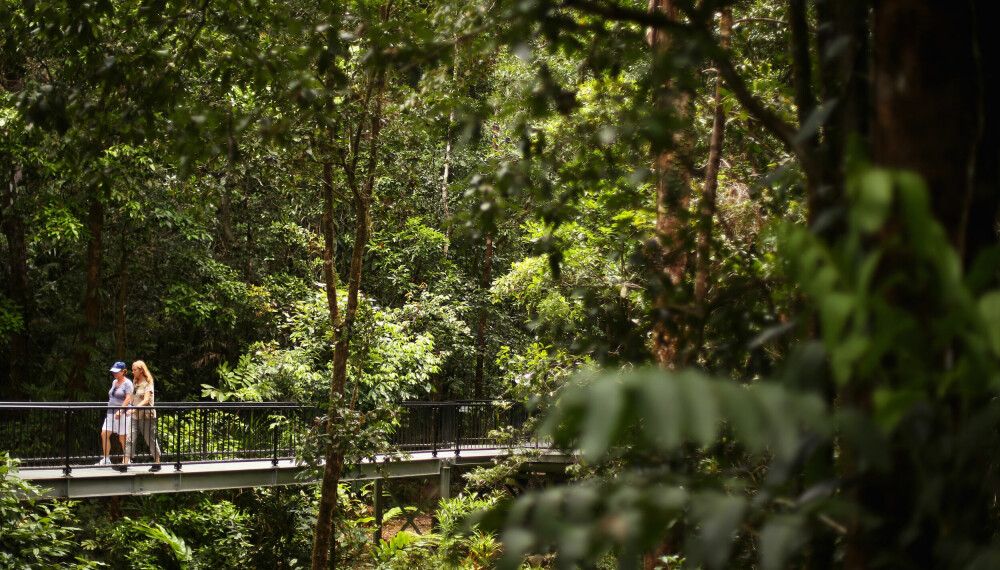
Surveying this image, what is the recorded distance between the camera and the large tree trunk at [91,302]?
14.8 meters

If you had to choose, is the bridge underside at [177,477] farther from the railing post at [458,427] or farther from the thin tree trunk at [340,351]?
the railing post at [458,427]

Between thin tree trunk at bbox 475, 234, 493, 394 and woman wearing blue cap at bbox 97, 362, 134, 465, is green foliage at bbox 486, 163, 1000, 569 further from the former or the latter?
thin tree trunk at bbox 475, 234, 493, 394

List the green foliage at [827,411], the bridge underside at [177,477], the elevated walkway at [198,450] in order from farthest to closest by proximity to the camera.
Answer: the elevated walkway at [198,450] < the bridge underside at [177,477] < the green foliage at [827,411]

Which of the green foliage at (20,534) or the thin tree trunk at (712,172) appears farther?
the green foliage at (20,534)

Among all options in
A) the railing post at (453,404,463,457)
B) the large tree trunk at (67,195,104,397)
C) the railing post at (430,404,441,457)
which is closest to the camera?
the large tree trunk at (67,195,104,397)

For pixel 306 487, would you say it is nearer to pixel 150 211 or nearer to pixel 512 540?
pixel 150 211

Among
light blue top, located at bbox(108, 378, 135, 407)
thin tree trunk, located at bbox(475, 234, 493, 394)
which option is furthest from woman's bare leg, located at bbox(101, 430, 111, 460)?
thin tree trunk, located at bbox(475, 234, 493, 394)

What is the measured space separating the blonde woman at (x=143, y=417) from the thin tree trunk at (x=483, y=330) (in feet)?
35.9

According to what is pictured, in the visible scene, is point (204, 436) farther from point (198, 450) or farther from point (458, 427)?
point (458, 427)

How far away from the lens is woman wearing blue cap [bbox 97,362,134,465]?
1122 centimetres

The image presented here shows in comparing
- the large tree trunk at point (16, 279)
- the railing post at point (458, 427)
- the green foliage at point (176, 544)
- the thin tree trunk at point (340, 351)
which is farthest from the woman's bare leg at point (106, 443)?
the railing post at point (458, 427)

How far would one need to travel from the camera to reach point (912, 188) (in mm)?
826

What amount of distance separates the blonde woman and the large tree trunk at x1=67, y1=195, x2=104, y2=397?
3928 millimetres

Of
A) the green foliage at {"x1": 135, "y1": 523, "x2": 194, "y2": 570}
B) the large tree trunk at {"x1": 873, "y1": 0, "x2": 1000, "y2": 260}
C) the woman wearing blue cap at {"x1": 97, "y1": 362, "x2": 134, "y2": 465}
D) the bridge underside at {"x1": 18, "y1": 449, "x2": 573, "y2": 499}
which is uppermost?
the large tree trunk at {"x1": 873, "y1": 0, "x2": 1000, "y2": 260}
